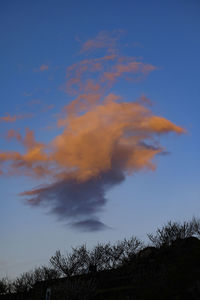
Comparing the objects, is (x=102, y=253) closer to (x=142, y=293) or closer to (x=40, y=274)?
(x=40, y=274)

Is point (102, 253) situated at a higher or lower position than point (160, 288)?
higher

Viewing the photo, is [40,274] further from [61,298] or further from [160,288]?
[160,288]

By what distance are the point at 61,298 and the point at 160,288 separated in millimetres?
9791

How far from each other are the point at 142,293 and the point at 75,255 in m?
52.7

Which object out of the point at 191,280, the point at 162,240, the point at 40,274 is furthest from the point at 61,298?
the point at 40,274

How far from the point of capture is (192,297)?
15.6 m

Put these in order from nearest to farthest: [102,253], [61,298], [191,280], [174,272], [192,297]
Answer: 1. [192,297]
2. [191,280]
3. [174,272]
4. [61,298]
5. [102,253]

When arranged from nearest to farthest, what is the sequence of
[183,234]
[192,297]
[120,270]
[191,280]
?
[192,297] < [191,280] < [120,270] < [183,234]

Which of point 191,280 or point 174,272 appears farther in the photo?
point 174,272

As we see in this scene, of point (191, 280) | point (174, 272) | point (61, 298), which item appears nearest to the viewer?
point (191, 280)

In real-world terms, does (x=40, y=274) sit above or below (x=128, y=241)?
below

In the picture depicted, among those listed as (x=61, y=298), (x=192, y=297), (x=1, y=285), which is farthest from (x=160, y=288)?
(x=1, y=285)

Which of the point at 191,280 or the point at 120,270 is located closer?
the point at 191,280

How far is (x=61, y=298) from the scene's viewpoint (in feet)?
80.9
